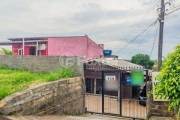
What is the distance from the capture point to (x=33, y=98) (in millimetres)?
4438

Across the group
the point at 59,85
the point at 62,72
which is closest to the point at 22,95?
the point at 59,85

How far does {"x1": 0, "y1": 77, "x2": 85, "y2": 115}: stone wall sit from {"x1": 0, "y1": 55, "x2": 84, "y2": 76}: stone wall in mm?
640

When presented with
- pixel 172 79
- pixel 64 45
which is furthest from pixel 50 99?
pixel 64 45

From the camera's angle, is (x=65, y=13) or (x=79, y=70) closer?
(x=79, y=70)

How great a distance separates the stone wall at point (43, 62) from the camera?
7062mm

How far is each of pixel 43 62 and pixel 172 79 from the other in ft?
18.2

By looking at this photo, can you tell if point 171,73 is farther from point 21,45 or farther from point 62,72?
point 21,45

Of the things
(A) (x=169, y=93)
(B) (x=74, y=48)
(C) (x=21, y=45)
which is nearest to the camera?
(A) (x=169, y=93)

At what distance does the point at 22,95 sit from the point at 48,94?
1.13 m

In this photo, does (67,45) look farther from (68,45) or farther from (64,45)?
(64,45)

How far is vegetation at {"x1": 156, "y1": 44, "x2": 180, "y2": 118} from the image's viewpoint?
11.2 feet

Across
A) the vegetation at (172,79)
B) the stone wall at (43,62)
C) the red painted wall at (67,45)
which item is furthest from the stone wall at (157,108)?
the red painted wall at (67,45)

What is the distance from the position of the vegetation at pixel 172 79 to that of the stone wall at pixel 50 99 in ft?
9.95

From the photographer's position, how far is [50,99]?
5.21 metres
